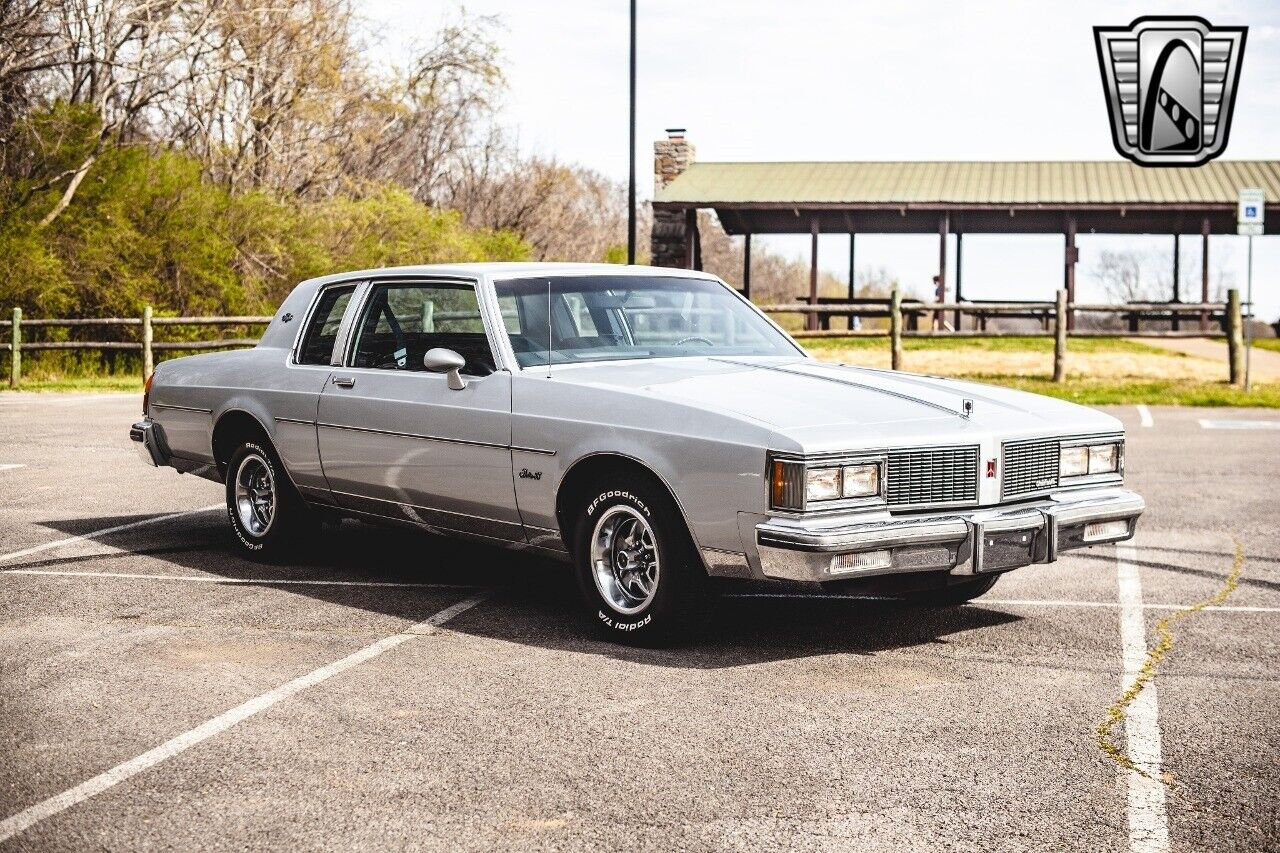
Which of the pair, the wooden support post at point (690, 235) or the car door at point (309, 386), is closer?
the car door at point (309, 386)

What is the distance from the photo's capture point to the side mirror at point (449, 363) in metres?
6.62

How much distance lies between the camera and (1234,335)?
76.7 ft

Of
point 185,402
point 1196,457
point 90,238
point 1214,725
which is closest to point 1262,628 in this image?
point 1214,725

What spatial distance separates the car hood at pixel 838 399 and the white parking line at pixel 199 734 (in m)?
1.34

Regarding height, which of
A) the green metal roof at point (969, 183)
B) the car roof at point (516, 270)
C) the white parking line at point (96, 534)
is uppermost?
the green metal roof at point (969, 183)

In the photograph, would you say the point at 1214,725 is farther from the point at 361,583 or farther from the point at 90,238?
the point at 90,238

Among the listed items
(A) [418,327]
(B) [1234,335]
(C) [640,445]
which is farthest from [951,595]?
(B) [1234,335]

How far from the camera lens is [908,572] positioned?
5.66 m

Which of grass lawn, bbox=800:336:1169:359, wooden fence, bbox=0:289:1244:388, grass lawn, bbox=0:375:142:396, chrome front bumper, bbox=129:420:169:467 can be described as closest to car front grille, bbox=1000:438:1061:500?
chrome front bumper, bbox=129:420:169:467

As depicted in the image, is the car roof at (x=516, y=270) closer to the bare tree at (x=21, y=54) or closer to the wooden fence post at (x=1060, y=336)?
the wooden fence post at (x=1060, y=336)

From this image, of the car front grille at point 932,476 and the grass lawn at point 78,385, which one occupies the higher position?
the car front grille at point 932,476

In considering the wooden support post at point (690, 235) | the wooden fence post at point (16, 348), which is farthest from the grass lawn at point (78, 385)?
the wooden support post at point (690, 235)

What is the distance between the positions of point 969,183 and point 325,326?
31.0 m

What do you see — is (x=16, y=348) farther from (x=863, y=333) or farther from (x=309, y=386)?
(x=309, y=386)
